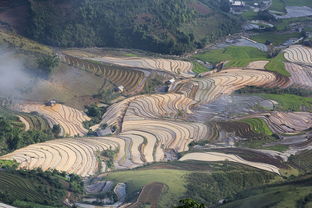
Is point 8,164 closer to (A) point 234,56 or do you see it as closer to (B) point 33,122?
(B) point 33,122

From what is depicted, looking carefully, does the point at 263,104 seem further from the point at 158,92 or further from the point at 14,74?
the point at 14,74

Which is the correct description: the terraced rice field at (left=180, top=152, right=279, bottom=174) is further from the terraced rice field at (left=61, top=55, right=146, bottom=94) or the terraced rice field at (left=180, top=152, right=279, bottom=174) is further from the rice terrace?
the terraced rice field at (left=61, top=55, right=146, bottom=94)

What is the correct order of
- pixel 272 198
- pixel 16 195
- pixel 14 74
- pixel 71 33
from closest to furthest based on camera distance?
pixel 272 198, pixel 16 195, pixel 14 74, pixel 71 33

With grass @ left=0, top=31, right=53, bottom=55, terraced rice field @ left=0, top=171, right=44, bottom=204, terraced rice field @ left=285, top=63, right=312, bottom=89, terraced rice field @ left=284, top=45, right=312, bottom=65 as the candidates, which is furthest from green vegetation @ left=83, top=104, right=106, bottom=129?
terraced rice field @ left=284, top=45, right=312, bottom=65

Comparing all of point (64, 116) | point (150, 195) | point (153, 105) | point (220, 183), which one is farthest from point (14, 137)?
point (220, 183)

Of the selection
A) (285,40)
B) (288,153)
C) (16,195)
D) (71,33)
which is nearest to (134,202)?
(16,195)

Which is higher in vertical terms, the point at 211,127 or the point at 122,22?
the point at 122,22
